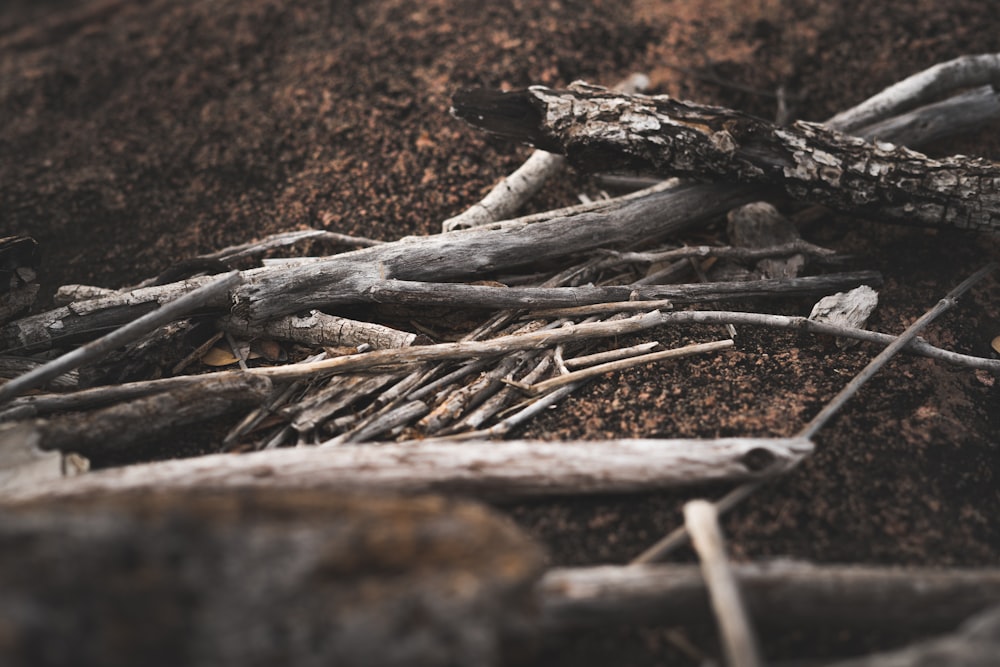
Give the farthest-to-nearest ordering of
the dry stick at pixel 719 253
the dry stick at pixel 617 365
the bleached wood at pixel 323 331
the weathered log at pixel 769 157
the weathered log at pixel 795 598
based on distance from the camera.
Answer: the dry stick at pixel 719 253
the weathered log at pixel 769 157
the bleached wood at pixel 323 331
the dry stick at pixel 617 365
the weathered log at pixel 795 598

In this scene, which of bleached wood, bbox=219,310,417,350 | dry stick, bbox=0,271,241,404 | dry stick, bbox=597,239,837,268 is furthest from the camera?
dry stick, bbox=597,239,837,268

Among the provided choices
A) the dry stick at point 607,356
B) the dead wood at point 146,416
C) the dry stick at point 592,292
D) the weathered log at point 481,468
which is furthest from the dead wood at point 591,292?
the weathered log at point 481,468

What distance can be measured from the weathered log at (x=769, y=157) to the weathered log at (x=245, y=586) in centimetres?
190

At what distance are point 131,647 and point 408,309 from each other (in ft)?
5.59

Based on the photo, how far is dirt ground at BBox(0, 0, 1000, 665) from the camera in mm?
2096

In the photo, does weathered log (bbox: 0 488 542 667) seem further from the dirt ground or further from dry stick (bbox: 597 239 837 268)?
dry stick (bbox: 597 239 837 268)

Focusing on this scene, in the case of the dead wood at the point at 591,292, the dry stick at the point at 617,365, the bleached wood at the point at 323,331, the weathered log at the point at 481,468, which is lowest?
the weathered log at the point at 481,468

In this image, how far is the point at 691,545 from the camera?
1977 millimetres

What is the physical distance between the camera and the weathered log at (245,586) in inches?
49.4

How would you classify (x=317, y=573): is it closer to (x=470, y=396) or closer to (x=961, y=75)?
(x=470, y=396)

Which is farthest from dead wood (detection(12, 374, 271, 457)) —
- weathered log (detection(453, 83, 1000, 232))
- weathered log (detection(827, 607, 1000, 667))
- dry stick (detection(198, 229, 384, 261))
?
weathered log (detection(827, 607, 1000, 667))

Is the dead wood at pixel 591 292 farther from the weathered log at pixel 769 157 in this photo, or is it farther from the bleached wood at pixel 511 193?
the bleached wood at pixel 511 193

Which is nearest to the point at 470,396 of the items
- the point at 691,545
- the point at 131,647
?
the point at 691,545

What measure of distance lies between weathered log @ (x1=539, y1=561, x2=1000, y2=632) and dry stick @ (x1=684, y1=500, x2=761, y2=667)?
0.06 m
